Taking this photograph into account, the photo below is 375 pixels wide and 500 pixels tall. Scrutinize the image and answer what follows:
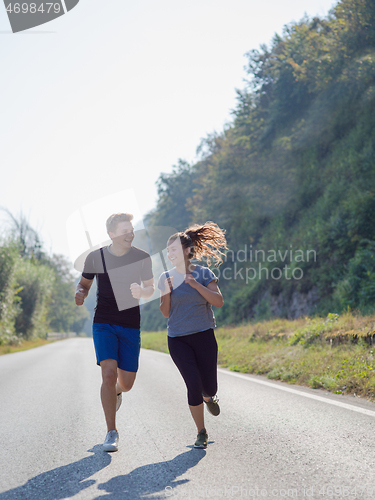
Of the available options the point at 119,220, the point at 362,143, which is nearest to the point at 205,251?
the point at 119,220

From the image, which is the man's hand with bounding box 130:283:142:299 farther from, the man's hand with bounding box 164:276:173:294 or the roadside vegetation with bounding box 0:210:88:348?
the roadside vegetation with bounding box 0:210:88:348

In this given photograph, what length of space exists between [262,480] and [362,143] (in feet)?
67.2

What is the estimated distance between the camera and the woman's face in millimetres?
4418

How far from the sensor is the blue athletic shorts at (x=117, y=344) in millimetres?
4461

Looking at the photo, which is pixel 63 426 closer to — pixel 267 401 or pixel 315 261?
pixel 267 401

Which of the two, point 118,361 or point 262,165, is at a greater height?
point 262,165

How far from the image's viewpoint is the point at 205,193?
1422 inches

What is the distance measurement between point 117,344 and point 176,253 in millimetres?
1107

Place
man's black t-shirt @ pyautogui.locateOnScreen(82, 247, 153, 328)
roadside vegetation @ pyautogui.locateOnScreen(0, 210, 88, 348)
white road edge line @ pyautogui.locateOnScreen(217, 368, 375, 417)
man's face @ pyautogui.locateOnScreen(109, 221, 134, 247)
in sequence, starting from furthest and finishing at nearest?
roadside vegetation @ pyautogui.locateOnScreen(0, 210, 88, 348) < white road edge line @ pyautogui.locateOnScreen(217, 368, 375, 417) < man's face @ pyautogui.locateOnScreen(109, 221, 134, 247) < man's black t-shirt @ pyautogui.locateOnScreen(82, 247, 153, 328)

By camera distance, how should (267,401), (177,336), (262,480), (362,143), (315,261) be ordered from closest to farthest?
1. (262,480)
2. (177,336)
3. (267,401)
4. (315,261)
5. (362,143)

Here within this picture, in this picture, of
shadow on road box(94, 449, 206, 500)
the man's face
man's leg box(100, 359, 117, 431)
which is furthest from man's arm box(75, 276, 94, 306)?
shadow on road box(94, 449, 206, 500)

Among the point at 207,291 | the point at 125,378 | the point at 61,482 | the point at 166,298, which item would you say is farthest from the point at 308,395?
the point at 61,482

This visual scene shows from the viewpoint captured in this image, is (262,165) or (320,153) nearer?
(320,153)

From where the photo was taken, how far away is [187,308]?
4348mm
